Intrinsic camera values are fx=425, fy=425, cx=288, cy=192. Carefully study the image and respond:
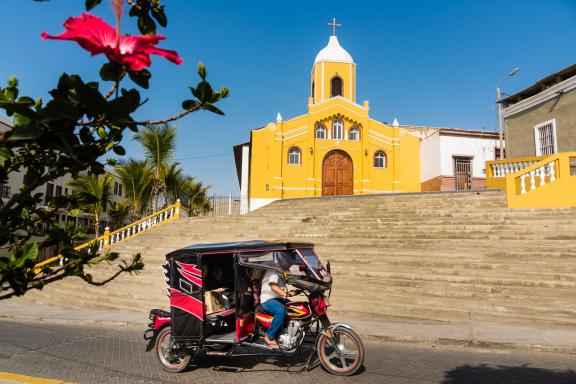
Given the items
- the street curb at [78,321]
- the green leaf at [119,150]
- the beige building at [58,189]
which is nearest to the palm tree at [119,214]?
the beige building at [58,189]

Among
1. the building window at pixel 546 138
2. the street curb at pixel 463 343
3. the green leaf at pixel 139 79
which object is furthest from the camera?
the building window at pixel 546 138

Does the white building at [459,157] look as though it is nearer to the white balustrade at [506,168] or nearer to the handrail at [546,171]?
the white balustrade at [506,168]

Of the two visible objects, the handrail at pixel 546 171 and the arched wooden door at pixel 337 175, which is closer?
the handrail at pixel 546 171

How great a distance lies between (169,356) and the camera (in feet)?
22.4

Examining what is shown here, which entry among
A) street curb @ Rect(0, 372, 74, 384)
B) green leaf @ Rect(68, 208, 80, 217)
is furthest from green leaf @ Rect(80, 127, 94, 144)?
street curb @ Rect(0, 372, 74, 384)

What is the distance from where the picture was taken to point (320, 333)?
6.51m

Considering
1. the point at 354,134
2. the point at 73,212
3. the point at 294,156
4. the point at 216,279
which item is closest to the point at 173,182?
the point at 294,156

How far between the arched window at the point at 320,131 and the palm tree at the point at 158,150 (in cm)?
1108

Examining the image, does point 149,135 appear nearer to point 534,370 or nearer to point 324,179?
point 324,179

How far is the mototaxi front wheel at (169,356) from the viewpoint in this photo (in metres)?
6.76

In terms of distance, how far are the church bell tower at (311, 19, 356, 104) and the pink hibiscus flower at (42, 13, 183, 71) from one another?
31.5 metres

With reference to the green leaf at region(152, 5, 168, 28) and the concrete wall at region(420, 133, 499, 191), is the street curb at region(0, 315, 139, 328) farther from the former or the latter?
the concrete wall at region(420, 133, 499, 191)

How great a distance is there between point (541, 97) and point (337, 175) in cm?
1326

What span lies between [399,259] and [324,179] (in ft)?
56.0
